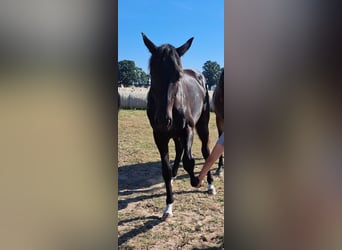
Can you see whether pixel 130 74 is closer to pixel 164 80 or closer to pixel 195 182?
pixel 164 80

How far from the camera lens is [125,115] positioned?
845 millimetres

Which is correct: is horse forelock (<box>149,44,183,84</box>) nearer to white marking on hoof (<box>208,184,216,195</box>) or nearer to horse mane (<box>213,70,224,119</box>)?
horse mane (<box>213,70,224,119</box>)

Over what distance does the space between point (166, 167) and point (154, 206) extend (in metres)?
0.16

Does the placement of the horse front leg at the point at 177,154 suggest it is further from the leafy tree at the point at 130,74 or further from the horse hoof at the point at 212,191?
the leafy tree at the point at 130,74

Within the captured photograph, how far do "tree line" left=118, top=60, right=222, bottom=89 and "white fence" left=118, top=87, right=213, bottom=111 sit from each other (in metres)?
0.02

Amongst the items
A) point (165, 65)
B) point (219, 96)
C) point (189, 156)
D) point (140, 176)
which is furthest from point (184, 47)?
point (140, 176)

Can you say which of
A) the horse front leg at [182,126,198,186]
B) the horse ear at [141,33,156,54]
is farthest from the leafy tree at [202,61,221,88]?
the horse front leg at [182,126,198,186]

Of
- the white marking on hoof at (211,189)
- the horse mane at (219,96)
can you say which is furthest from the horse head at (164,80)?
the white marking on hoof at (211,189)

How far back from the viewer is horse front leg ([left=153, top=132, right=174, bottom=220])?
0.92m
